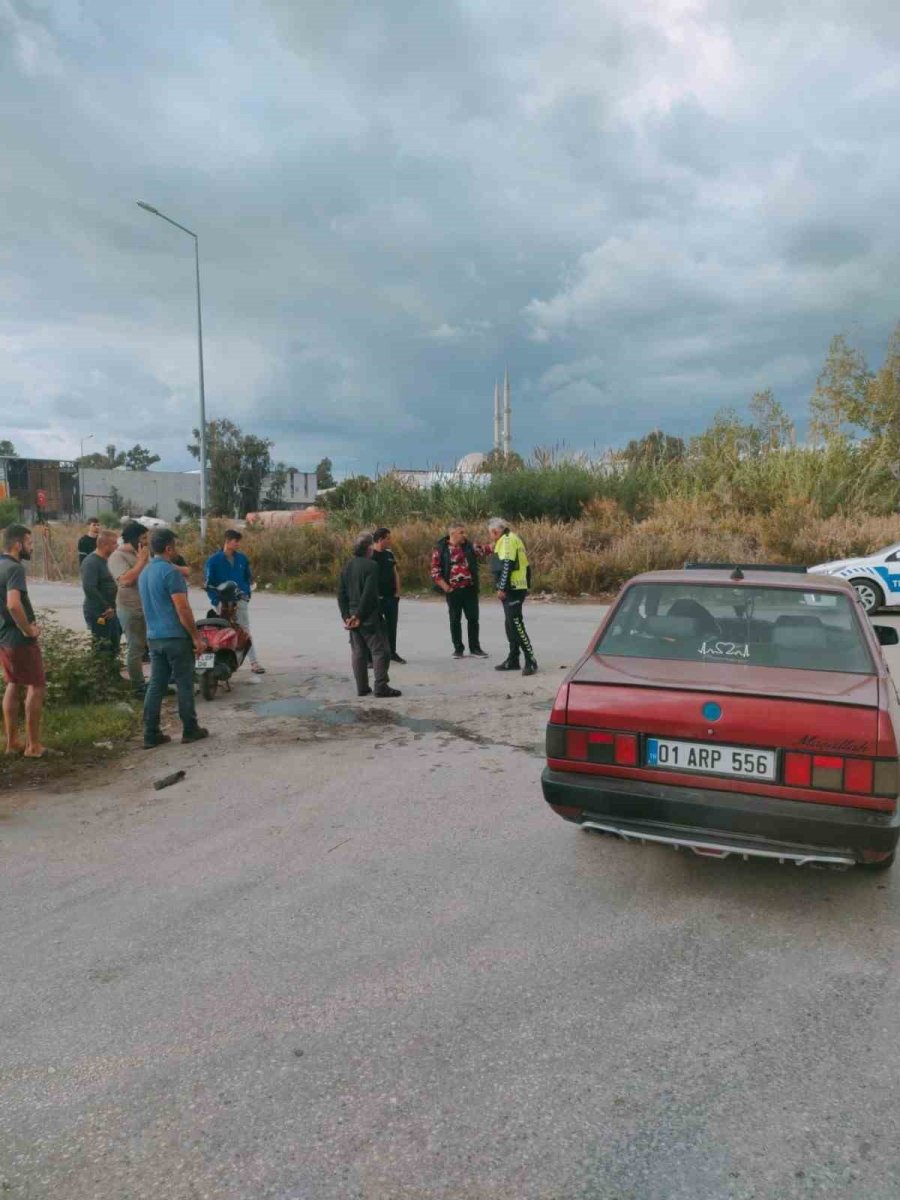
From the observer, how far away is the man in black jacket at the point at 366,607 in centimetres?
840

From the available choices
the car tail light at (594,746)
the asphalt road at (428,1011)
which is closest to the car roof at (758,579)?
the car tail light at (594,746)

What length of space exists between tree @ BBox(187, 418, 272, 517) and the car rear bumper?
168 feet

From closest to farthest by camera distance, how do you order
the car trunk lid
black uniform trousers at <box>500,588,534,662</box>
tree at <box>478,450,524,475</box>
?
the car trunk lid < black uniform trousers at <box>500,588,534,662</box> < tree at <box>478,450,524,475</box>

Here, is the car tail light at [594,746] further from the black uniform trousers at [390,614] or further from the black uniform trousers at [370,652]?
the black uniform trousers at [390,614]

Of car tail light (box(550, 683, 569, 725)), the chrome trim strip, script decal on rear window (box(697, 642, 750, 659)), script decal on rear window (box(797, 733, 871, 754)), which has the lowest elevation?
A: the chrome trim strip

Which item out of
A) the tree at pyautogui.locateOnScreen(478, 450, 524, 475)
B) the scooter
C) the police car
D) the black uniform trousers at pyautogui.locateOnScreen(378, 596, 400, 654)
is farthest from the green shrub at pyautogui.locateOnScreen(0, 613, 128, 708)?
the tree at pyautogui.locateOnScreen(478, 450, 524, 475)

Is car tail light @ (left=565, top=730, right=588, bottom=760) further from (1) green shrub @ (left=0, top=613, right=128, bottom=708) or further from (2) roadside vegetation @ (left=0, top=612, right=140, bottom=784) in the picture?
(1) green shrub @ (left=0, top=613, right=128, bottom=708)

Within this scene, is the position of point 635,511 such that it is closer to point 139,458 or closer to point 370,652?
point 370,652

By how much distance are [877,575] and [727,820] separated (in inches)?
523

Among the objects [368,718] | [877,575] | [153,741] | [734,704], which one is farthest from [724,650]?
[877,575]

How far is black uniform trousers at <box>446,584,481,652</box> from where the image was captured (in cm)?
1058

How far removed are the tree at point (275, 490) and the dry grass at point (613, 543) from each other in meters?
29.9

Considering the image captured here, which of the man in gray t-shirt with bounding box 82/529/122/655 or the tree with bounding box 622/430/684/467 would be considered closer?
the man in gray t-shirt with bounding box 82/529/122/655

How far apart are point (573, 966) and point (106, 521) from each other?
48536mm
